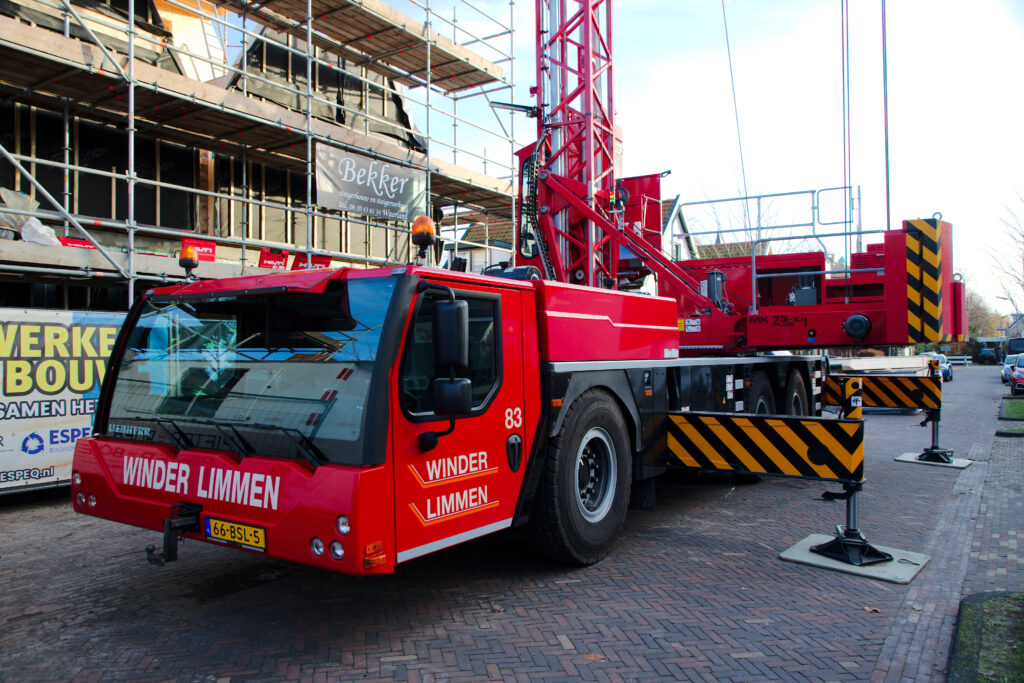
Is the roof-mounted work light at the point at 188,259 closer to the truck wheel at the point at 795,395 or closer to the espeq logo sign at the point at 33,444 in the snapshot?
the espeq logo sign at the point at 33,444

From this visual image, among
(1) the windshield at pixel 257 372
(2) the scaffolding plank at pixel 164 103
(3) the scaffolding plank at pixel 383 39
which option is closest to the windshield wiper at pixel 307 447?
(1) the windshield at pixel 257 372

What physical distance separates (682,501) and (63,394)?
Result: 6.57m

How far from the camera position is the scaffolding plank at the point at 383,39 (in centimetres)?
1231

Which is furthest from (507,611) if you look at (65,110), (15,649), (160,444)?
(65,110)

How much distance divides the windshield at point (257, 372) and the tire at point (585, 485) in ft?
5.39

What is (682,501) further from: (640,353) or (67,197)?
(67,197)

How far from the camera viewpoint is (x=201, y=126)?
1076 cm

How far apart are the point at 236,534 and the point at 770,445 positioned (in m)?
4.15

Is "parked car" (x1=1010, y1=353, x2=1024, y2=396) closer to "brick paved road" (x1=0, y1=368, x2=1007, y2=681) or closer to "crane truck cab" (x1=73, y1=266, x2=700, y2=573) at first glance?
"brick paved road" (x1=0, y1=368, x2=1007, y2=681)

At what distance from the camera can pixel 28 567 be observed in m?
5.21

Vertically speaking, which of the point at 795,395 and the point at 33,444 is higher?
the point at 795,395

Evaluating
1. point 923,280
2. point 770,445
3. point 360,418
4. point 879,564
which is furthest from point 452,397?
point 923,280

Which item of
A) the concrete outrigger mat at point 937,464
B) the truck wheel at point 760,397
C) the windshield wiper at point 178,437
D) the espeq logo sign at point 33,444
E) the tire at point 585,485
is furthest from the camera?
the concrete outrigger mat at point 937,464

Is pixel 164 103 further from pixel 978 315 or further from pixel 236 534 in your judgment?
pixel 978 315
